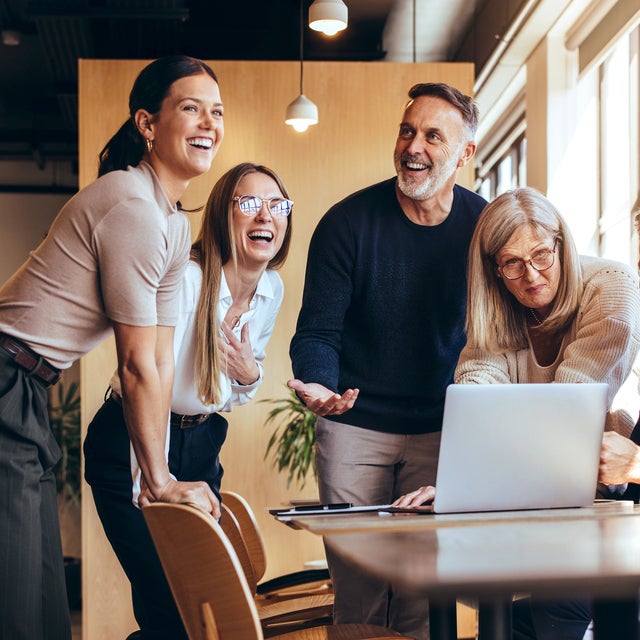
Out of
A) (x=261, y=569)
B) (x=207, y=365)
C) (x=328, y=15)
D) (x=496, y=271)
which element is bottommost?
(x=261, y=569)

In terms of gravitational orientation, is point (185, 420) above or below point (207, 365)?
below

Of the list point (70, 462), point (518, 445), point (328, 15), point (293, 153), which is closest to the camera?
point (518, 445)

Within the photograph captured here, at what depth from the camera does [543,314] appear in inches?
95.7

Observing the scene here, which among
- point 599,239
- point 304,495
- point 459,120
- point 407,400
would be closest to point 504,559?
point 407,400

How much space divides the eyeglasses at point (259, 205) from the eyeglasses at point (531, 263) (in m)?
0.81

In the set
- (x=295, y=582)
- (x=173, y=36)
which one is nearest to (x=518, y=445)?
(x=295, y=582)

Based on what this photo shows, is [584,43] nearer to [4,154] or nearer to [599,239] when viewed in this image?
[599,239]

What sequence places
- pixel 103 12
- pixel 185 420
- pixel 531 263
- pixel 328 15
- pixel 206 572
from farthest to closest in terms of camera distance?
1. pixel 103 12
2. pixel 328 15
3. pixel 185 420
4. pixel 531 263
5. pixel 206 572

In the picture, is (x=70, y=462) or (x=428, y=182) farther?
(x=70, y=462)

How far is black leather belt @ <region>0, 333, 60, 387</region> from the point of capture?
6.17ft

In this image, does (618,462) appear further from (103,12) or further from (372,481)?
(103,12)

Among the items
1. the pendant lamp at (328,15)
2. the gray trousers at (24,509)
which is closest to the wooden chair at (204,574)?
the gray trousers at (24,509)

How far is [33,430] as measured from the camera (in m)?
1.88

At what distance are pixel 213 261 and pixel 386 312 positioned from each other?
525 mm
